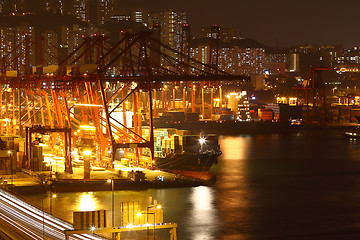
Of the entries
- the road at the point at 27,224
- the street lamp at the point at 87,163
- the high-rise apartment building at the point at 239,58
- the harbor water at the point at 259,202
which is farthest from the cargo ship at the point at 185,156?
the high-rise apartment building at the point at 239,58

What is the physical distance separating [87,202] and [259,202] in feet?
15.9

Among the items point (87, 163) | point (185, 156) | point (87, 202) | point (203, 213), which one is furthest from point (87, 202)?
point (185, 156)

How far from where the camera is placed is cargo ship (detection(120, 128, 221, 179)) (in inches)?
850

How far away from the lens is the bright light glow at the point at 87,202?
16500mm

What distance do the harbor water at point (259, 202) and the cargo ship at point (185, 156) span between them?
0.82 m

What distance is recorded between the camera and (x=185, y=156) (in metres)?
21.6

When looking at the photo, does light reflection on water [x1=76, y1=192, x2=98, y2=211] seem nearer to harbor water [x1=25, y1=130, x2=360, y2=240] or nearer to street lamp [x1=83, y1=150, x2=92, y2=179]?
harbor water [x1=25, y1=130, x2=360, y2=240]

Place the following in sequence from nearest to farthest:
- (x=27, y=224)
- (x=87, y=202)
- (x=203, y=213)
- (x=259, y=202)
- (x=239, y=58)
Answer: (x=27, y=224), (x=203, y=213), (x=87, y=202), (x=259, y=202), (x=239, y=58)

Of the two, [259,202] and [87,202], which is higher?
[87,202]

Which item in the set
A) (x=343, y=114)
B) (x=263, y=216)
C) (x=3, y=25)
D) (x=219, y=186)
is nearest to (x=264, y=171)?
(x=219, y=186)

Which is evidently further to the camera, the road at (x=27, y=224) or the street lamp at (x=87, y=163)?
the street lamp at (x=87, y=163)

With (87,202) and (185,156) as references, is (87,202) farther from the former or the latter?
(185,156)

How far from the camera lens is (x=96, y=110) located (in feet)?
71.7

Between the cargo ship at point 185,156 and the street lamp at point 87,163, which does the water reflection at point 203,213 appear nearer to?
the cargo ship at point 185,156
